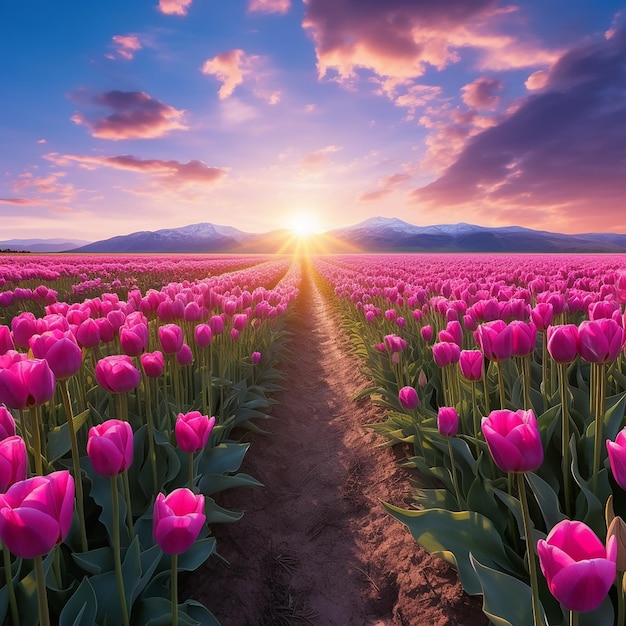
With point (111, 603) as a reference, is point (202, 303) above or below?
above

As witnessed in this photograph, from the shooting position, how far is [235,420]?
4109 millimetres

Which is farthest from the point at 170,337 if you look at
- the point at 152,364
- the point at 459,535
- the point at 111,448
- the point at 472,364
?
the point at 459,535

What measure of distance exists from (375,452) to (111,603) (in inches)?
110

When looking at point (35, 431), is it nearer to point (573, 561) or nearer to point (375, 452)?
point (573, 561)

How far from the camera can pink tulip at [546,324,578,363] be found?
1.92 meters

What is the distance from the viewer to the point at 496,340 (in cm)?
219

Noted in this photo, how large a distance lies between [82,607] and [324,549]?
182cm

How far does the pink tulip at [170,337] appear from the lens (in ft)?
9.25

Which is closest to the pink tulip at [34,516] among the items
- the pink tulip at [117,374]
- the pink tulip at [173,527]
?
the pink tulip at [173,527]

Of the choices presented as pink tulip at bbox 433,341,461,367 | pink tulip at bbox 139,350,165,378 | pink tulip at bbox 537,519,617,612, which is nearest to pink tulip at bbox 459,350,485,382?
pink tulip at bbox 433,341,461,367

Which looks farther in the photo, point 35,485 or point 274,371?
point 274,371

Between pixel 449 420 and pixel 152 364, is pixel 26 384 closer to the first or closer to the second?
pixel 152 364

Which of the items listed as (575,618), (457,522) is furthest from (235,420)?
(575,618)

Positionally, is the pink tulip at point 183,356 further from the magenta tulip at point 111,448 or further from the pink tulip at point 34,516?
the pink tulip at point 34,516
